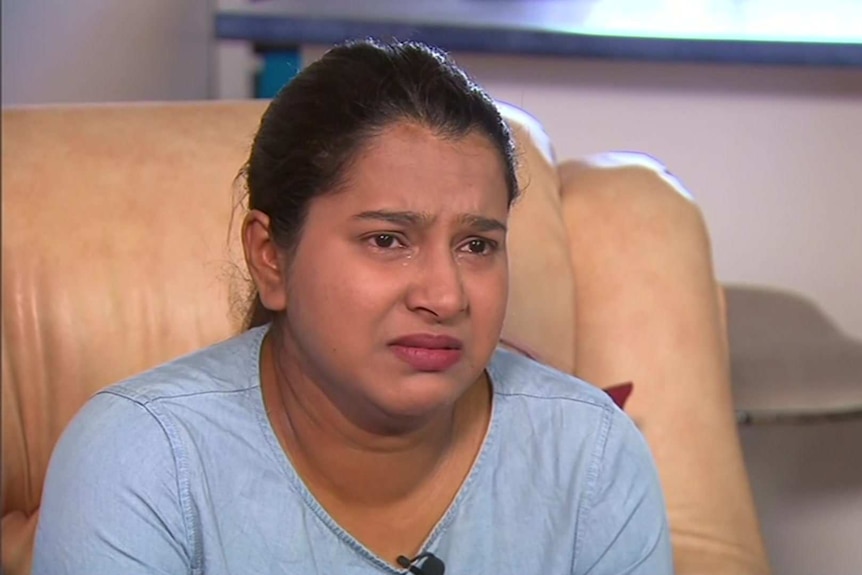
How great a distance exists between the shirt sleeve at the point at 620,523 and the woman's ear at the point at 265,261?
1.04ft

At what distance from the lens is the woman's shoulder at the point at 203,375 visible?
986 millimetres

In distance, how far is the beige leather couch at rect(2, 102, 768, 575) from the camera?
4.28 feet

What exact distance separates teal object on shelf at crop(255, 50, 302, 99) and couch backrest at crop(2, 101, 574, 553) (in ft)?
1.84

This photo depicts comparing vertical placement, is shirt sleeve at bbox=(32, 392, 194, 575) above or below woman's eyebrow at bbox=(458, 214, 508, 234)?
below

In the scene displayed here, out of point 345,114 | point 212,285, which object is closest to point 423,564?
point 345,114

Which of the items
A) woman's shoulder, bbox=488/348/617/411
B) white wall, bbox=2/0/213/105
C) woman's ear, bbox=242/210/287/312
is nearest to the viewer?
woman's ear, bbox=242/210/287/312

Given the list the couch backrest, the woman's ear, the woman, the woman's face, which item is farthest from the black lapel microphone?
the couch backrest

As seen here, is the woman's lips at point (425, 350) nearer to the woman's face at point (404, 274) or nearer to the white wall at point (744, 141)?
the woman's face at point (404, 274)

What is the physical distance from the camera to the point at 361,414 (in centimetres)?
100

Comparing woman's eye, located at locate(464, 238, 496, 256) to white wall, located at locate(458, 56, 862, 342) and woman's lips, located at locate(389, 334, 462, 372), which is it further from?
white wall, located at locate(458, 56, 862, 342)

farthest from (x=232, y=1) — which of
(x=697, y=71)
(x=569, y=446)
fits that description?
(x=569, y=446)

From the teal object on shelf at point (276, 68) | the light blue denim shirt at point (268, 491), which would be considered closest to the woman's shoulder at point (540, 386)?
the light blue denim shirt at point (268, 491)

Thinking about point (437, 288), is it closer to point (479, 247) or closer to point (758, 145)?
point (479, 247)

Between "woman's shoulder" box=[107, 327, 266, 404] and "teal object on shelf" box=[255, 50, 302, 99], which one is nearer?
"woman's shoulder" box=[107, 327, 266, 404]
